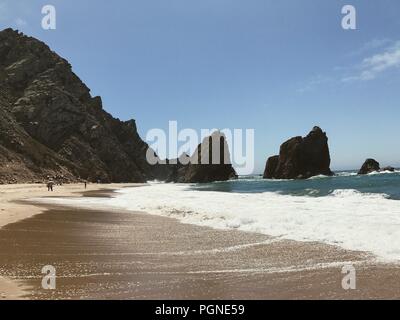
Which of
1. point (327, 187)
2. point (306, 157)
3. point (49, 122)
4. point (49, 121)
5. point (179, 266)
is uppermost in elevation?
point (49, 121)

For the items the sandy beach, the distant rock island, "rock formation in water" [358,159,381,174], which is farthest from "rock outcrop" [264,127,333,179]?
the sandy beach

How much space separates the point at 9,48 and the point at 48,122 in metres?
30.3

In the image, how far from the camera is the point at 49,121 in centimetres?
10512

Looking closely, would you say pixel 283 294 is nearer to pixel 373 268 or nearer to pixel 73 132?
pixel 373 268

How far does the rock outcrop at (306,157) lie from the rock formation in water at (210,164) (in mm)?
24666

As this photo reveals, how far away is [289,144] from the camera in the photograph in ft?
446

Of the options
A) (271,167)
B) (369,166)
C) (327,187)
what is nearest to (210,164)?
(271,167)

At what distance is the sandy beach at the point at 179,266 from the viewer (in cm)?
758

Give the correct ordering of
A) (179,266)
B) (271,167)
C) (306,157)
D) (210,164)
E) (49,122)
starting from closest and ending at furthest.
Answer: (179,266) → (49,122) → (306,157) → (271,167) → (210,164)

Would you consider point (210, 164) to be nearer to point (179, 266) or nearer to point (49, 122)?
point (49, 122)

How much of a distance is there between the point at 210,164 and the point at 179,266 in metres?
140

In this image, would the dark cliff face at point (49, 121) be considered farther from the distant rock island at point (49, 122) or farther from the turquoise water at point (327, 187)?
the turquoise water at point (327, 187)
